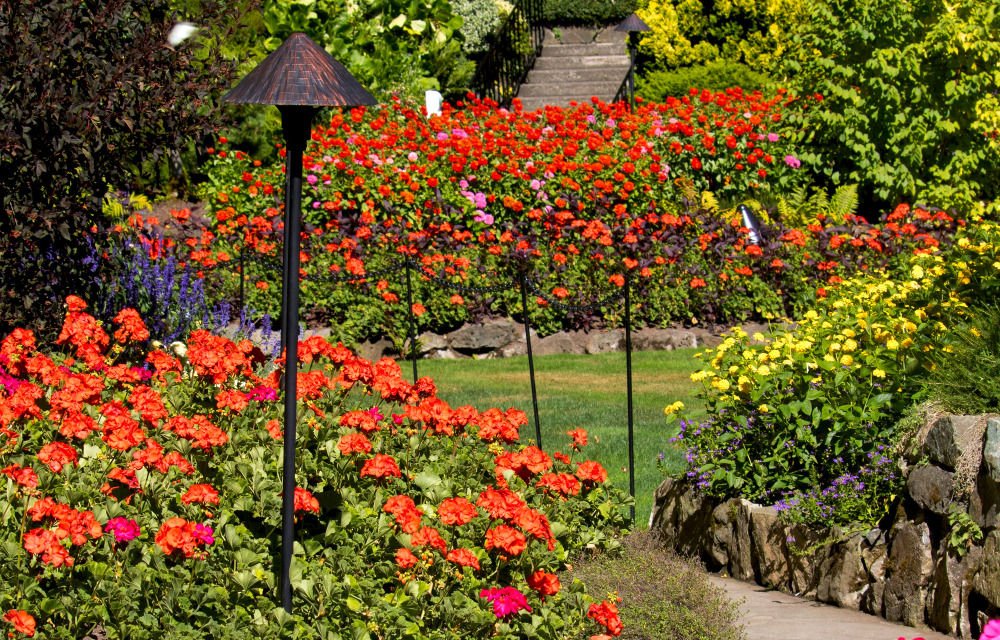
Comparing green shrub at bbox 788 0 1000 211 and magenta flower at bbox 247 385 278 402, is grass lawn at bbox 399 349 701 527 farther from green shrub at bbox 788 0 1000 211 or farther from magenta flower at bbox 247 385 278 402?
green shrub at bbox 788 0 1000 211

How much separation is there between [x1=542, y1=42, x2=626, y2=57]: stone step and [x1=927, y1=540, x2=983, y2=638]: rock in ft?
51.1

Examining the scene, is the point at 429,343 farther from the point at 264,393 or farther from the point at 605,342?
the point at 264,393

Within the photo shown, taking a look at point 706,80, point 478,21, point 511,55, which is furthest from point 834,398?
point 478,21

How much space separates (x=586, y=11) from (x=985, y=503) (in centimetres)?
1713

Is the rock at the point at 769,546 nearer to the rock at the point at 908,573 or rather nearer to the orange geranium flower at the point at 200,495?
the rock at the point at 908,573

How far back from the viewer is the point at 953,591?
151 inches

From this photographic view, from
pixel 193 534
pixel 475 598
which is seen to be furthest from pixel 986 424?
pixel 193 534

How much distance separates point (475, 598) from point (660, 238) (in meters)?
7.23

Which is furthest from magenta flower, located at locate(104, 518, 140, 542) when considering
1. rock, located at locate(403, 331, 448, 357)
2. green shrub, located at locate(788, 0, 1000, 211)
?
green shrub, located at locate(788, 0, 1000, 211)

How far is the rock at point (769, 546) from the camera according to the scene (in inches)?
175

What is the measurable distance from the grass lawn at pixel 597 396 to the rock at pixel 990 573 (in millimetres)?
1724

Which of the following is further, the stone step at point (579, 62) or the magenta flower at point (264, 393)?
the stone step at point (579, 62)

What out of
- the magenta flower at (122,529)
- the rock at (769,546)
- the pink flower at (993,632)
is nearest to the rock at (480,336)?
the rock at (769,546)

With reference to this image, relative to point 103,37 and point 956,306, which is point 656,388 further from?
point 103,37
